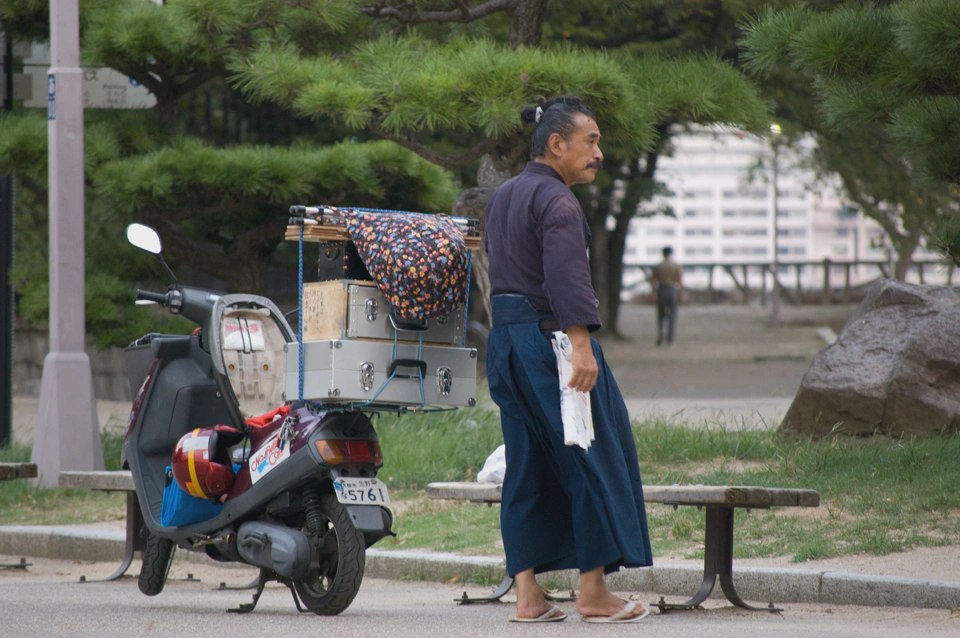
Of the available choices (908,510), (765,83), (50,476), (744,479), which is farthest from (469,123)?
(765,83)

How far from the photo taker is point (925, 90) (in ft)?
18.1

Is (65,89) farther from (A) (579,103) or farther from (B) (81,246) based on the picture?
(A) (579,103)

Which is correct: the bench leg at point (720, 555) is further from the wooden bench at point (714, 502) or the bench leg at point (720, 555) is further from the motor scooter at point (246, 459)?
the motor scooter at point (246, 459)

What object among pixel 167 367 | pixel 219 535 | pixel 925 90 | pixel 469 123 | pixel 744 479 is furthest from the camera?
pixel 469 123

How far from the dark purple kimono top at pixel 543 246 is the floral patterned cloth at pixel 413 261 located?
0.51ft

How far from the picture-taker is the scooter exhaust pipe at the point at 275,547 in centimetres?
427

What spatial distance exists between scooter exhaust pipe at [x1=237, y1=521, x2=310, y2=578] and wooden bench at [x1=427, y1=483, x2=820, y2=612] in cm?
82

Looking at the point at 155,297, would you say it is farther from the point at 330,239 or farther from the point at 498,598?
the point at 498,598

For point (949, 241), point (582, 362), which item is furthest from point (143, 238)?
point (949, 241)

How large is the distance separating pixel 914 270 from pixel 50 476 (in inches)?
1084

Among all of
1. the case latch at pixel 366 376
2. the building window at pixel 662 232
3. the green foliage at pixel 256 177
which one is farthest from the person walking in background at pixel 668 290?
the building window at pixel 662 232

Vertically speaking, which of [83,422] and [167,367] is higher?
[167,367]

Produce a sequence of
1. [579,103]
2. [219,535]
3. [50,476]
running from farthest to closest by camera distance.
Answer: [50,476] → [219,535] → [579,103]

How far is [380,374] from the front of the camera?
4.25 metres
